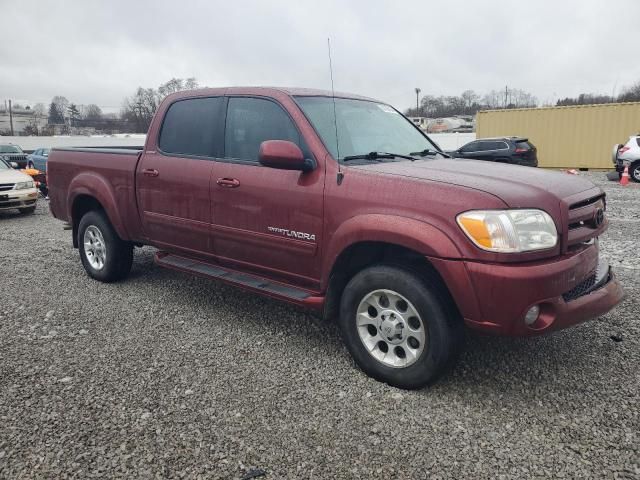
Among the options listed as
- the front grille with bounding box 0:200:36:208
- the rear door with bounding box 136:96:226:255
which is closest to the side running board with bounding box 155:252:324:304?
the rear door with bounding box 136:96:226:255

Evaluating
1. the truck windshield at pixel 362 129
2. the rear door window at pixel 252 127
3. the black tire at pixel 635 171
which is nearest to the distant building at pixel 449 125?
the black tire at pixel 635 171

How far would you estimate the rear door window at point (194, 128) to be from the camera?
14.1ft

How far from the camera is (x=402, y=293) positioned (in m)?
3.07

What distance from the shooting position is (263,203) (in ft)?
12.3

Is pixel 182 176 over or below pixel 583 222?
over

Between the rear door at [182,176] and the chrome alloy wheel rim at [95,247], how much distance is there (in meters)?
0.95

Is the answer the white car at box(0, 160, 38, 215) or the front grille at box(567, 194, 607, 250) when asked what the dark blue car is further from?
the front grille at box(567, 194, 607, 250)

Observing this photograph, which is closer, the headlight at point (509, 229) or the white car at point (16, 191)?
the headlight at point (509, 229)

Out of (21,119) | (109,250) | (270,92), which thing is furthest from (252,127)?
(21,119)

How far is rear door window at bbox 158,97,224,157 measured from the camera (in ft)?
14.1

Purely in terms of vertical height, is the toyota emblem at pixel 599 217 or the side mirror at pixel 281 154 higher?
the side mirror at pixel 281 154

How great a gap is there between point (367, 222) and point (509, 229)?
2.72 ft

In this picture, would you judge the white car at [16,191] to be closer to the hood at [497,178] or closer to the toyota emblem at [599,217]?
the hood at [497,178]

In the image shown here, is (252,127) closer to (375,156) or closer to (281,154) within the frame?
(281,154)
